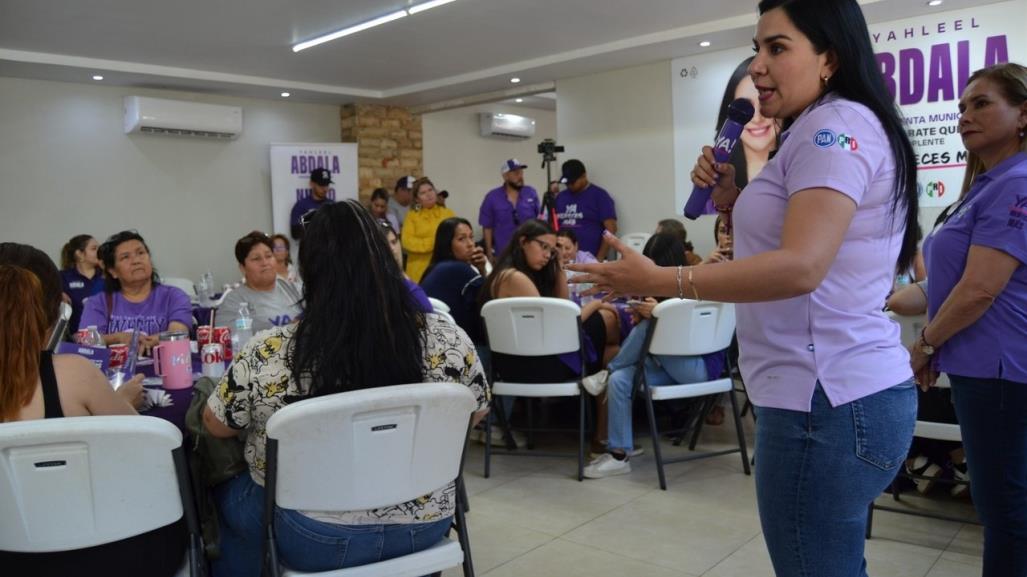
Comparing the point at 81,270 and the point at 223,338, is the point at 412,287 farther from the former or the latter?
the point at 81,270

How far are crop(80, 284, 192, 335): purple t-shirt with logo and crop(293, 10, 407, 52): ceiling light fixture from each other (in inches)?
127

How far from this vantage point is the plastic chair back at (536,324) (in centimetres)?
354

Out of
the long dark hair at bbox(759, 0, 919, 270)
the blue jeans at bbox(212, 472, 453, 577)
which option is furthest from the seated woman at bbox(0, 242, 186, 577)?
the long dark hair at bbox(759, 0, 919, 270)

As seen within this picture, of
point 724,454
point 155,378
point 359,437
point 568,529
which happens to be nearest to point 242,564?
point 359,437

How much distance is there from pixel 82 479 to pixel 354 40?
5826mm

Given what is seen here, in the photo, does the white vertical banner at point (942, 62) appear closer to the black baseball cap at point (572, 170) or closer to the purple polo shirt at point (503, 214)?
the black baseball cap at point (572, 170)

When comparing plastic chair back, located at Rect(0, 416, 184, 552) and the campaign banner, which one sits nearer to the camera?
plastic chair back, located at Rect(0, 416, 184, 552)

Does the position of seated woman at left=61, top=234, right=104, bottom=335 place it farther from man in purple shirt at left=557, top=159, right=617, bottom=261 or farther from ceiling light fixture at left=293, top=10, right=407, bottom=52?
man in purple shirt at left=557, top=159, right=617, bottom=261

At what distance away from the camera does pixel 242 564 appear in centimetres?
196

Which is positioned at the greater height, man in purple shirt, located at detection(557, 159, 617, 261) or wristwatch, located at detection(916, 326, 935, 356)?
man in purple shirt, located at detection(557, 159, 617, 261)

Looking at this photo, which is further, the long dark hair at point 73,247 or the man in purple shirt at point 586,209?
the man in purple shirt at point 586,209

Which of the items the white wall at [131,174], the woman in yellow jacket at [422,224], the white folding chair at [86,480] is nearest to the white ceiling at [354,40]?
the white wall at [131,174]

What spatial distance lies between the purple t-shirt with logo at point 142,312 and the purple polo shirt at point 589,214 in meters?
4.77

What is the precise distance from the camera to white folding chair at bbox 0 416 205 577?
1413 mm
